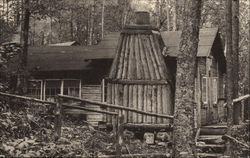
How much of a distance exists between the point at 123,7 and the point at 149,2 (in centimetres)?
372

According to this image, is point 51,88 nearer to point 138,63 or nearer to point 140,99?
point 138,63

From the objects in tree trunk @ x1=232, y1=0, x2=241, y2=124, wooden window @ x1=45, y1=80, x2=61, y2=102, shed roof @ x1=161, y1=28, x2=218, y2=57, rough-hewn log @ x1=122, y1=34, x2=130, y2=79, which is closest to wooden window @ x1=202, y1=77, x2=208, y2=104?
shed roof @ x1=161, y1=28, x2=218, y2=57

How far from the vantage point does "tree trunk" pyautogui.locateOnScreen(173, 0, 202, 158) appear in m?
11.2

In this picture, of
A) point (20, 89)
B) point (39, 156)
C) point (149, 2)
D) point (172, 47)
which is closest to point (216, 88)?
point (172, 47)

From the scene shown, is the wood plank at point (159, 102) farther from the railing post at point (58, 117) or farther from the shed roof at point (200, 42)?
the railing post at point (58, 117)

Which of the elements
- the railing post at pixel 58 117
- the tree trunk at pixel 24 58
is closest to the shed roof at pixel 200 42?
the tree trunk at pixel 24 58

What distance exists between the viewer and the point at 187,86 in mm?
11242

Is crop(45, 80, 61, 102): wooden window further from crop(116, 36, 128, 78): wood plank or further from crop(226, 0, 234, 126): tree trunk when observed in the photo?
crop(226, 0, 234, 126): tree trunk

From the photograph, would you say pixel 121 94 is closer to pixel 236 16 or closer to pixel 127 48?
pixel 127 48

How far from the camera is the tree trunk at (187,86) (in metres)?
11.2

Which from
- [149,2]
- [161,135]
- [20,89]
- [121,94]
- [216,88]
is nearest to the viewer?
[161,135]

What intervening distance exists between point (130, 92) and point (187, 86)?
7861 mm

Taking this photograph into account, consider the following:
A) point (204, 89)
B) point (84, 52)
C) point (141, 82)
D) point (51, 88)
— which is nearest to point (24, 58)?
point (51, 88)

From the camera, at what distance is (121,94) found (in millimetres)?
19078
